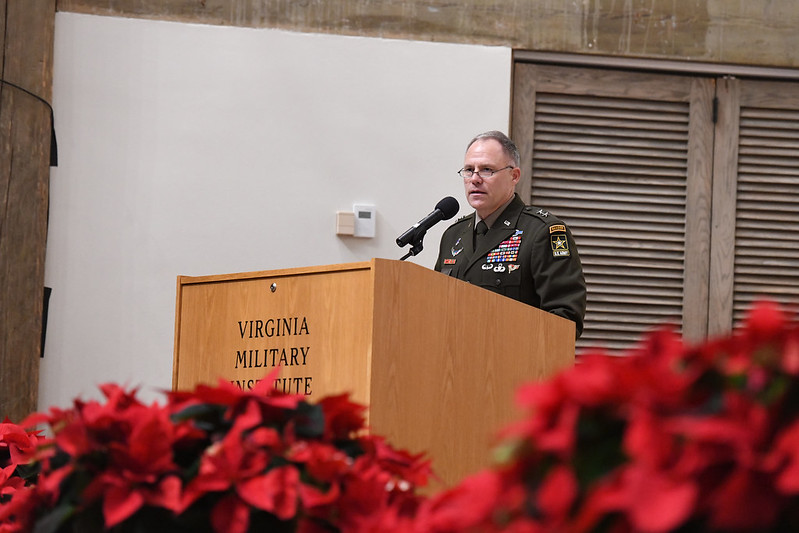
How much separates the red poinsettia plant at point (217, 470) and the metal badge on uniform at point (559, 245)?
1.96m

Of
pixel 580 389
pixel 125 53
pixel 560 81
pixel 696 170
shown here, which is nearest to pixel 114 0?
pixel 125 53

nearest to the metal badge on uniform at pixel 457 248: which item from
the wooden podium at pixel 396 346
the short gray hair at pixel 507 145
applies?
the short gray hair at pixel 507 145

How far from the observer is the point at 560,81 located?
14.4 feet

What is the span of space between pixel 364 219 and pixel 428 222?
1.46m

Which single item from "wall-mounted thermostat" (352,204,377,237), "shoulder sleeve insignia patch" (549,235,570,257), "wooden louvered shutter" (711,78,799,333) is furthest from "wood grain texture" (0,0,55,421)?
"wooden louvered shutter" (711,78,799,333)

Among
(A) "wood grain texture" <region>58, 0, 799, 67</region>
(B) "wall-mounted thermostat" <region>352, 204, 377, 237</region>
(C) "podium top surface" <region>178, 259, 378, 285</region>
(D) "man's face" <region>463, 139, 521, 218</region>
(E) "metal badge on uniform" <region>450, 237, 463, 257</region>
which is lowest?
(C) "podium top surface" <region>178, 259, 378, 285</region>

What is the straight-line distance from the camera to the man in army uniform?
3025mm

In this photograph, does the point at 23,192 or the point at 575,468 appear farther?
the point at 23,192

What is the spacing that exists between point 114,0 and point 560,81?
1806 mm

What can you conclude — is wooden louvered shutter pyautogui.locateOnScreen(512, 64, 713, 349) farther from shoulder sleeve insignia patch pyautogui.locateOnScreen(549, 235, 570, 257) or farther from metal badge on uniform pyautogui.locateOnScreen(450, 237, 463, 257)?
shoulder sleeve insignia patch pyautogui.locateOnScreen(549, 235, 570, 257)

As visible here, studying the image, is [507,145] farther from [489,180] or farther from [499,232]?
[499,232]

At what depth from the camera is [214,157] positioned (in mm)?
4133

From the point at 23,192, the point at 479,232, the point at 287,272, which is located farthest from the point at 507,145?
the point at 23,192

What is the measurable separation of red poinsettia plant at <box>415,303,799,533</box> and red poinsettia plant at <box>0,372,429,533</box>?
12.2 inches
